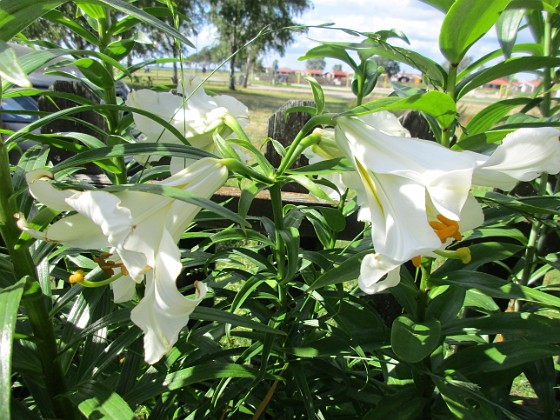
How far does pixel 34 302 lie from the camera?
69 centimetres

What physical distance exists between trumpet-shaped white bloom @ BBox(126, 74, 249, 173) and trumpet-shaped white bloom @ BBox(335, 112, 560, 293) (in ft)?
0.84

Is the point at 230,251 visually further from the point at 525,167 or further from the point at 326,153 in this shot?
the point at 525,167

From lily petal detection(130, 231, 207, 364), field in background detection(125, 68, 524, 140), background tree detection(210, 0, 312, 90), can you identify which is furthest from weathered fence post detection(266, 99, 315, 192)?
background tree detection(210, 0, 312, 90)

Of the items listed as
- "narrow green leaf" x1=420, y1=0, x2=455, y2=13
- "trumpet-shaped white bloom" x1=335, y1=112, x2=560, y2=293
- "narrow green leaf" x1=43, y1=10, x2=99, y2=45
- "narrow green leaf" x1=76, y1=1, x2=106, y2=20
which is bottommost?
"trumpet-shaped white bloom" x1=335, y1=112, x2=560, y2=293

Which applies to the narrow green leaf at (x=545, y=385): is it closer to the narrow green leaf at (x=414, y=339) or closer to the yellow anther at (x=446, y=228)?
the narrow green leaf at (x=414, y=339)

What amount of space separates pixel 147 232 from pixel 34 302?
251 millimetres

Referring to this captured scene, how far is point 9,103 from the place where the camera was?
3395 mm

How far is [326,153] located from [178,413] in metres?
0.71

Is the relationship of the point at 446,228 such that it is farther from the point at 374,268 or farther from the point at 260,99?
the point at 260,99

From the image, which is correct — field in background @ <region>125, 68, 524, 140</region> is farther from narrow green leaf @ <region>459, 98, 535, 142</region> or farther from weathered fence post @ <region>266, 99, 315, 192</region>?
weathered fence post @ <region>266, 99, 315, 192</region>

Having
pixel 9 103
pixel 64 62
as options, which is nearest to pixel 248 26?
pixel 9 103

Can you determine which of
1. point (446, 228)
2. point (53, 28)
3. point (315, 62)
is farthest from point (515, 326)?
point (315, 62)

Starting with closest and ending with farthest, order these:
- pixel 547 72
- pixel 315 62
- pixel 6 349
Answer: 1. pixel 6 349
2. pixel 547 72
3. pixel 315 62

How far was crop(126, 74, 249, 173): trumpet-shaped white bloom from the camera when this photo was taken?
81 centimetres
